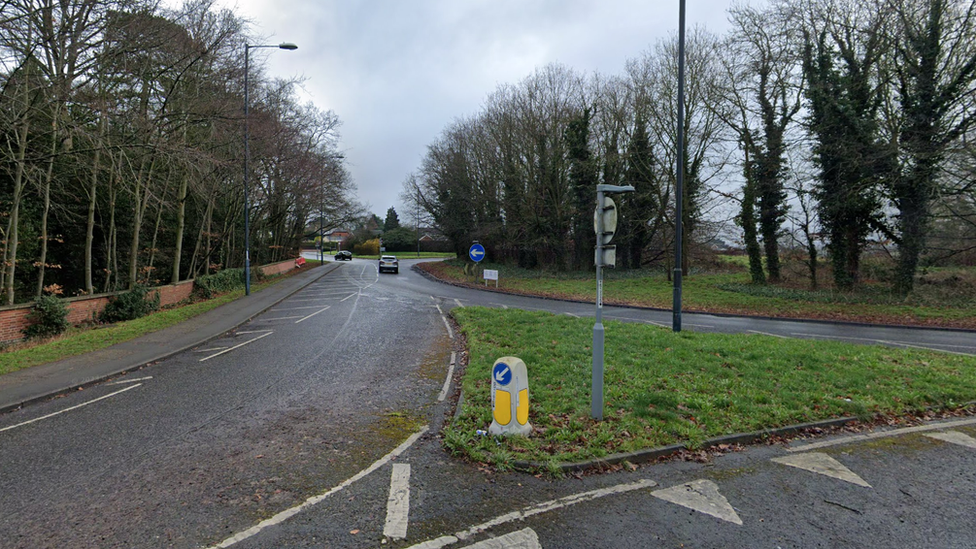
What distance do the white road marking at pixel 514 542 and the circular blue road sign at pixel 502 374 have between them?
1.69 m

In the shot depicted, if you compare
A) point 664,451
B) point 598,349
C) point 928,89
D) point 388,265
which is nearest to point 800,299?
point 928,89

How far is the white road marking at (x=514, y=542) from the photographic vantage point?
10.9 ft

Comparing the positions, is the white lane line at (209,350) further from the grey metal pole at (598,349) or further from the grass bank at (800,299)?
the grass bank at (800,299)

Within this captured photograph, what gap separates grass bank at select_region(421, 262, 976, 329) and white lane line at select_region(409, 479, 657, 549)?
49.1ft

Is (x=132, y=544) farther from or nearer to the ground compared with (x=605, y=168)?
nearer to the ground

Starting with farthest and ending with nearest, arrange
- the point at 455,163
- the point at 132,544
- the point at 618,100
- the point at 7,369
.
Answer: the point at 455,163, the point at 618,100, the point at 7,369, the point at 132,544

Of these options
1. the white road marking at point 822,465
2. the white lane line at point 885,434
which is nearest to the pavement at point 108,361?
the white road marking at point 822,465

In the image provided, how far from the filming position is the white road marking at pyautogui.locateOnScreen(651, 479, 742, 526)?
3744 millimetres

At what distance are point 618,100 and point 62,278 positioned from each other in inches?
1207

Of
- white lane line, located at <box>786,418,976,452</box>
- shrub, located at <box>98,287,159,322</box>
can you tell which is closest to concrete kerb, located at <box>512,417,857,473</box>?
white lane line, located at <box>786,418,976,452</box>

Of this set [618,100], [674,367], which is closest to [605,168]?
[618,100]

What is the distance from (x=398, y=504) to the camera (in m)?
3.88

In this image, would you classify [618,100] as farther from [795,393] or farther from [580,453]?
Result: [580,453]

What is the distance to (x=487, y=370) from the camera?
776 centimetres
